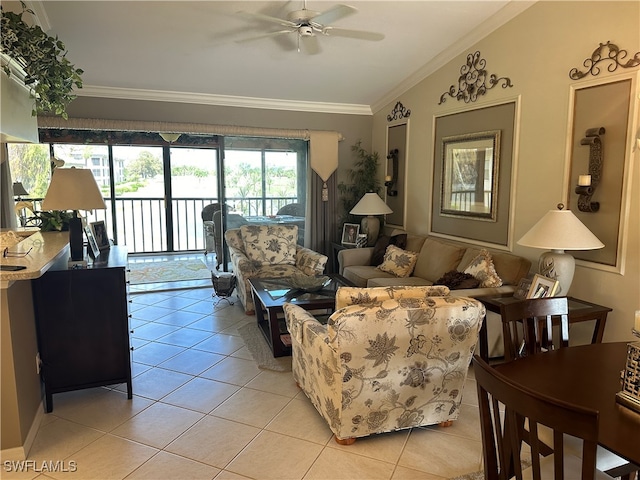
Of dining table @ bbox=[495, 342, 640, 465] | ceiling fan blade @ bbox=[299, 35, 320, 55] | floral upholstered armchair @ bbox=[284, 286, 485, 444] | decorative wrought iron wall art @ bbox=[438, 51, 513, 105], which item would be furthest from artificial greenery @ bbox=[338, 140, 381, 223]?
dining table @ bbox=[495, 342, 640, 465]

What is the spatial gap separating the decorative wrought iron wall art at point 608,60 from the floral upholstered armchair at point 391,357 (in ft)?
6.66

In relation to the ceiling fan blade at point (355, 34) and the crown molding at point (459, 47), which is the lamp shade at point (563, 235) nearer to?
the crown molding at point (459, 47)

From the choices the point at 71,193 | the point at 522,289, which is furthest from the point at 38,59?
the point at 522,289

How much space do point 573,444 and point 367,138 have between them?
518 cm

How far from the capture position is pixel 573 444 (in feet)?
5.44

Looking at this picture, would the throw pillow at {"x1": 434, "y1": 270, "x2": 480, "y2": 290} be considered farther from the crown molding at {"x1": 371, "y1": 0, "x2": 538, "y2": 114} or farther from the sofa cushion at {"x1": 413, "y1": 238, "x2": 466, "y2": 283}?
the crown molding at {"x1": 371, "y1": 0, "x2": 538, "y2": 114}

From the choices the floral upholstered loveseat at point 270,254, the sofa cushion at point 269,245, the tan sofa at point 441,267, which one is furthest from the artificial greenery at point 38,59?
the tan sofa at point 441,267

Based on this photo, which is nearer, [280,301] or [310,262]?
[280,301]

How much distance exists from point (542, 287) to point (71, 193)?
3.23m

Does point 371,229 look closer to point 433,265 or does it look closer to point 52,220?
point 433,265

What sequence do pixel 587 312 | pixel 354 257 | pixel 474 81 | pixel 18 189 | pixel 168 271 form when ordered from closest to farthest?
pixel 587 312 → pixel 474 81 → pixel 18 189 → pixel 354 257 → pixel 168 271

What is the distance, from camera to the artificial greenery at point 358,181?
613cm

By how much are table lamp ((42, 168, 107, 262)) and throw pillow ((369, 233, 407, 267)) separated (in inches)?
126

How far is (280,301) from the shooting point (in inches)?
139
